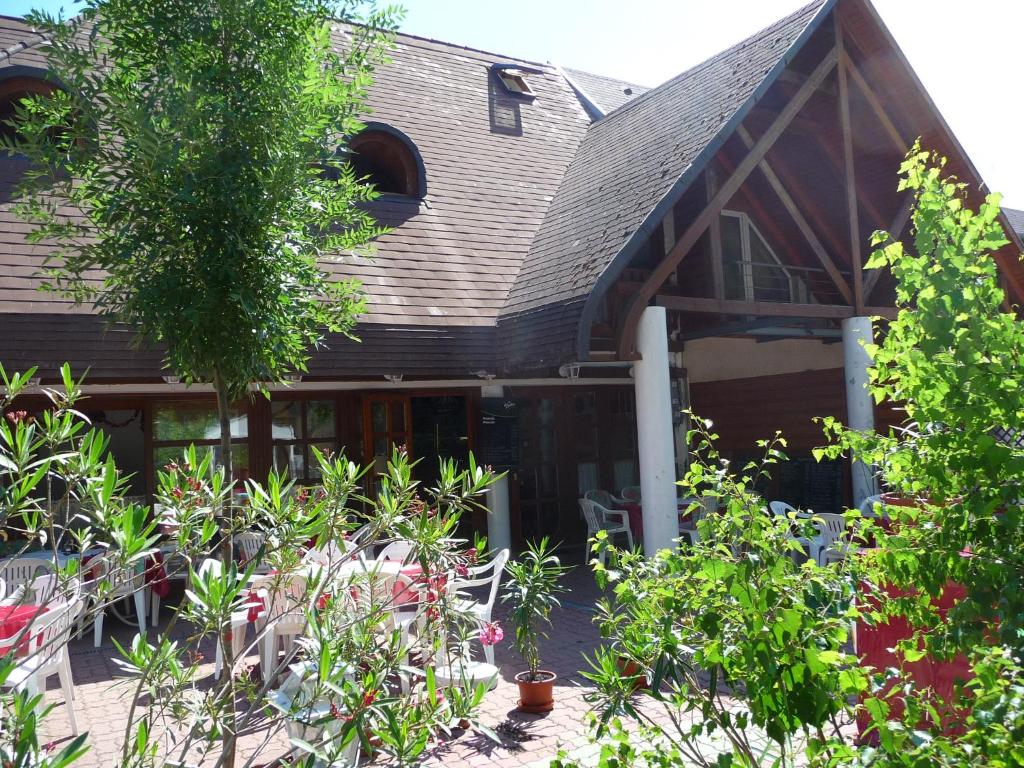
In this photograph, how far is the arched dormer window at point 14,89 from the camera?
8.70m

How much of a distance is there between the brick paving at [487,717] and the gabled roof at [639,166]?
3116 mm

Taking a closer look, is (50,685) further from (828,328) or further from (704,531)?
(828,328)

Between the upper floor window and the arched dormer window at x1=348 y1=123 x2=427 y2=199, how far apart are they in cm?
406

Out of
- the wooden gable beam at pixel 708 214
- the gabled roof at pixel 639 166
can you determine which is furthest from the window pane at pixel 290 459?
the wooden gable beam at pixel 708 214

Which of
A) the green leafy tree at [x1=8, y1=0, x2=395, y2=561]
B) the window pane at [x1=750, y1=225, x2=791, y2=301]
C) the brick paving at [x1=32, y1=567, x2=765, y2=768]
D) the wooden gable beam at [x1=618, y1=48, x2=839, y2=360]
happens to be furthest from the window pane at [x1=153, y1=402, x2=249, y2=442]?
the window pane at [x1=750, y1=225, x2=791, y2=301]

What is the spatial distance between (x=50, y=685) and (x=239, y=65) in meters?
4.55

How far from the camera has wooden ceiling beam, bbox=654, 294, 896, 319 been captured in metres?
8.52

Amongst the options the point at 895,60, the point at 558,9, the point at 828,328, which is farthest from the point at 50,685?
the point at 895,60

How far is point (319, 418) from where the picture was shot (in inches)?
380

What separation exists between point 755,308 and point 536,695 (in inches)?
209

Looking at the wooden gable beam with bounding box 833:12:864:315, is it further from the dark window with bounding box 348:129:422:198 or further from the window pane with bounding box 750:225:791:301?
the dark window with bounding box 348:129:422:198

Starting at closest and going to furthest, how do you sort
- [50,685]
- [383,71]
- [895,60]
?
[50,685], [895,60], [383,71]

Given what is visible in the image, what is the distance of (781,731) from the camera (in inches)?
82.0

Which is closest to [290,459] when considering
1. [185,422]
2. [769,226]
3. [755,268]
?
[185,422]
